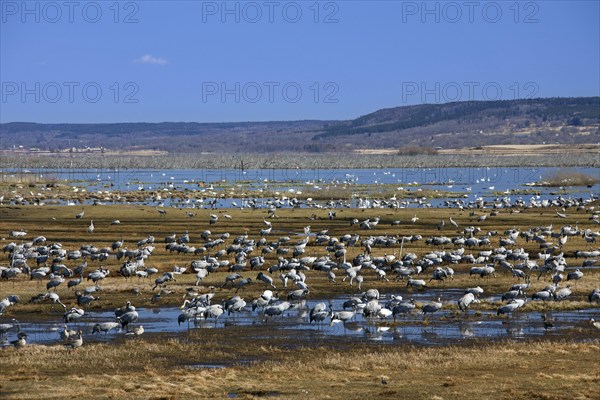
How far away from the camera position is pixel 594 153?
190 meters

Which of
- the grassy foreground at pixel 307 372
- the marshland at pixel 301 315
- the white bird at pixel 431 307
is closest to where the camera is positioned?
the grassy foreground at pixel 307 372

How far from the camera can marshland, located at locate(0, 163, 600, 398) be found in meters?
15.8

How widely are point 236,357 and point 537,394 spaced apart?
21.0 feet

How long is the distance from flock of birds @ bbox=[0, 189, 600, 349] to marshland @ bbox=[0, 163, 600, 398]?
3.3 inches

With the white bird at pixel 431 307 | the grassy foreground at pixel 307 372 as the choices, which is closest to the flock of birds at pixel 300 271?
the white bird at pixel 431 307

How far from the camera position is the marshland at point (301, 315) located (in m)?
15.8

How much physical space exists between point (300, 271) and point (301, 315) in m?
5.91

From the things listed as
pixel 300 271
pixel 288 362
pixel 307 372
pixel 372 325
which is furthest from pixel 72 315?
pixel 300 271

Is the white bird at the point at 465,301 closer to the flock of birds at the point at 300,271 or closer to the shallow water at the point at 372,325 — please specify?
the flock of birds at the point at 300,271

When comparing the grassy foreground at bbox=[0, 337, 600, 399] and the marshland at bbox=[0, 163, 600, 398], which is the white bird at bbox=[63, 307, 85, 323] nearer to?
the marshland at bbox=[0, 163, 600, 398]

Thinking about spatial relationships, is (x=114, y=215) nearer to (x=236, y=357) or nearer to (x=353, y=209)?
(x=353, y=209)

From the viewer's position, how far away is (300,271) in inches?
1171

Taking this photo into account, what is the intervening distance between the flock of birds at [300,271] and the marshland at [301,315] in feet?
0.28

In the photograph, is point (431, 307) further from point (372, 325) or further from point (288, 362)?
point (288, 362)
